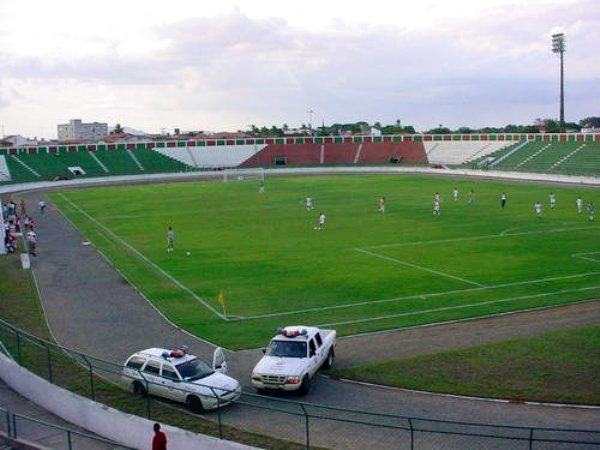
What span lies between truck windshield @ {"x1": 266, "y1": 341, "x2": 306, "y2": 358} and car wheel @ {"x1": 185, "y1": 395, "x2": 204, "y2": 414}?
3119 mm

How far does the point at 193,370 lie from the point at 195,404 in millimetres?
1145

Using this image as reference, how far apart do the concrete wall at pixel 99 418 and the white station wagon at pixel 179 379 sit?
4.60ft

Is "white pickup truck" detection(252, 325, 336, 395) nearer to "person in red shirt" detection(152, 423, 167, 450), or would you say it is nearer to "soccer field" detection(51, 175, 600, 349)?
"soccer field" detection(51, 175, 600, 349)

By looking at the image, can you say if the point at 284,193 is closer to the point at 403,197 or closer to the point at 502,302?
the point at 403,197

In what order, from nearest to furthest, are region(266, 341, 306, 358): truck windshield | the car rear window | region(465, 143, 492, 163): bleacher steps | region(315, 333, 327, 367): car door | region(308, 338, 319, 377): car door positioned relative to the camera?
1. the car rear window
2. region(308, 338, 319, 377): car door
3. region(266, 341, 306, 358): truck windshield
4. region(315, 333, 327, 367): car door
5. region(465, 143, 492, 163): bleacher steps

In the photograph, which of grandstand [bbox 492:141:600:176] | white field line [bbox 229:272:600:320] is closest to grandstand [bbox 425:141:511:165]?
grandstand [bbox 492:141:600:176]

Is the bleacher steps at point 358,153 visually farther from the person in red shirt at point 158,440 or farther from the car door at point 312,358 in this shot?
the person in red shirt at point 158,440

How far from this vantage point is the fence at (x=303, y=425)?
15312 mm

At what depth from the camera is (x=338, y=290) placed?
31.2 m

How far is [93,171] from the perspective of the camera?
379 feet

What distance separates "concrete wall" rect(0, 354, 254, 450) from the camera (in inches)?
592

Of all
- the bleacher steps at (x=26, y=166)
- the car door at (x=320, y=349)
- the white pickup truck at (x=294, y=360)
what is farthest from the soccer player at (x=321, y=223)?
the bleacher steps at (x=26, y=166)

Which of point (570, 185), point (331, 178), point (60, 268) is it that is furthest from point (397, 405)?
point (331, 178)

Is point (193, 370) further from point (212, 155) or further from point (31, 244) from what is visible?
point (212, 155)
